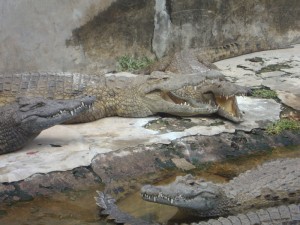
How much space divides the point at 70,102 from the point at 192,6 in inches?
132

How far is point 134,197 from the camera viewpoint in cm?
436

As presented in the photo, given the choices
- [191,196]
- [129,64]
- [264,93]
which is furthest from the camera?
[129,64]

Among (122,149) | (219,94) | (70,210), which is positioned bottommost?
(70,210)

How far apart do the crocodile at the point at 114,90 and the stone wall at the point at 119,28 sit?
60 cm

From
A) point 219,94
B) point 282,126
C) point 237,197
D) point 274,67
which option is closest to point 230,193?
point 237,197

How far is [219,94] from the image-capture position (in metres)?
5.77

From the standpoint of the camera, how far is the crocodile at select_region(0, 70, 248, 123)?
19.4 feet

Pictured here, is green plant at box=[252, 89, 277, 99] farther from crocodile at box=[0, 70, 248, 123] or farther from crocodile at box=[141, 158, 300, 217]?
crocodile at box=[141, 158, 300, 217]

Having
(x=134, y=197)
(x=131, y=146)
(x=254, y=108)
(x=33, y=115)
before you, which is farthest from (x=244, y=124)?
(x=33, y=115)

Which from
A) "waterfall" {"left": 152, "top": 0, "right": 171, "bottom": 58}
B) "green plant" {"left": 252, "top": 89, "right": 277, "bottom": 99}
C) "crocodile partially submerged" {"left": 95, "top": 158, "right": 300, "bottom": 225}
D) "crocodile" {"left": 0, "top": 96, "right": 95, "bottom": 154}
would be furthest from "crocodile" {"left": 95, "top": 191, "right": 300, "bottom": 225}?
"waterfall" {"left": 152, "top": 0, "right": 171, "bottom": 58}

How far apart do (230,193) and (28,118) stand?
73.7 inches

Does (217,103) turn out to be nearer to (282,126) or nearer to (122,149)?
(282,126)

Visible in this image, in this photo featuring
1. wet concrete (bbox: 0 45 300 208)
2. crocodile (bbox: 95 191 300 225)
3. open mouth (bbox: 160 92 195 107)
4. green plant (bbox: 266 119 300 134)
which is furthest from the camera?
open mouth (bbox: 160 92 195 107)

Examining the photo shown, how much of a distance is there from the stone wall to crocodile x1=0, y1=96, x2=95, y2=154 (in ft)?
5.42
